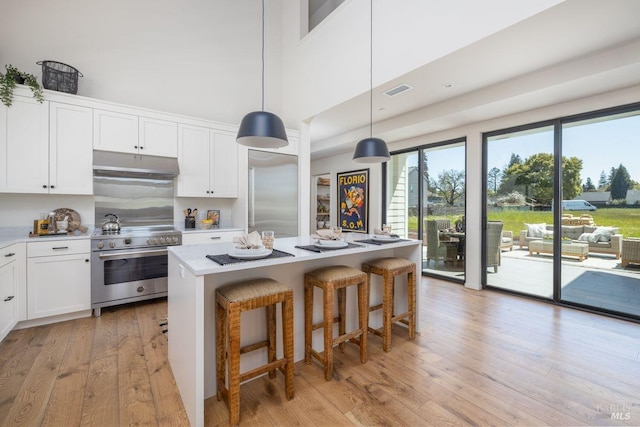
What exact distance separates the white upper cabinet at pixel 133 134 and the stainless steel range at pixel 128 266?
103cm

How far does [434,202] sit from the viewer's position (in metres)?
5.06

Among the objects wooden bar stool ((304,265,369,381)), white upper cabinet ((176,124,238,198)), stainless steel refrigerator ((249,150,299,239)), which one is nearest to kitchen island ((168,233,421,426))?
wooden bar stool ((304,265,369,381))

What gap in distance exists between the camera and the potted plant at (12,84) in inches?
110

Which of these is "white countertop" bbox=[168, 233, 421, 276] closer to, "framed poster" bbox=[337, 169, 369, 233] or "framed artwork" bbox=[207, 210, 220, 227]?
"framed artwork" bbox=[207, 210, 220, 227]

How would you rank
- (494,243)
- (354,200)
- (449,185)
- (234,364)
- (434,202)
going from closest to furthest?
(234,364)
(494,243)
(449,185)
(434,202)
(354,200)

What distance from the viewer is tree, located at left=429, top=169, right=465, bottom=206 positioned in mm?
4672

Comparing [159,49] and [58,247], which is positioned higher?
[159,49]

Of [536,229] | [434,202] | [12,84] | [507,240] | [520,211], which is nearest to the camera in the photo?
[12,84]

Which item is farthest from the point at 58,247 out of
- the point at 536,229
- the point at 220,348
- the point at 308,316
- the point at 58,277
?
the point at 536,229

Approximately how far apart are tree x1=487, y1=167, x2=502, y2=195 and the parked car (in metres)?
0.82

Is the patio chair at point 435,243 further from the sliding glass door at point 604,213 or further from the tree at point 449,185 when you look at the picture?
the sliding glass door at point 604,213

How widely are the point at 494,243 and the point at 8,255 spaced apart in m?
5.69

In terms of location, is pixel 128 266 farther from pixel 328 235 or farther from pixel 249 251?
pixel 328 235

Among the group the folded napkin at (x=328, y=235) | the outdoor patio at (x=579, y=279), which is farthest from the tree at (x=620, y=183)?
the folded napkin at (x=328, y=235)
